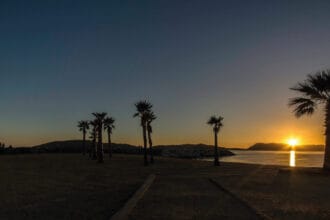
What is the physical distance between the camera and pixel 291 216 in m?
10.6

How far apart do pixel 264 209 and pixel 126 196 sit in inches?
230

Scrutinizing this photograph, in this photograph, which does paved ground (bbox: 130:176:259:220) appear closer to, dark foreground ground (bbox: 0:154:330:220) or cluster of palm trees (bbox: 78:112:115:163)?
dark foreground ground (bbox: 0:154:330:220)

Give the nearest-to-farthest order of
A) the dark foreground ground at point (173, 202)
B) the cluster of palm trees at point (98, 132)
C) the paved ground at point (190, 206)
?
the paved ground at point (190, 206) < the dark foreground ground at point (173, 202) < the cluster of palm trees at point (98, 132)

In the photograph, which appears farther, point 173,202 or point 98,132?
point 98,132

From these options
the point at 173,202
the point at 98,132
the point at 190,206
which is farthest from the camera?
the point at 98,132

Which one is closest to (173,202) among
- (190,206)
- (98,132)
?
(190,206)

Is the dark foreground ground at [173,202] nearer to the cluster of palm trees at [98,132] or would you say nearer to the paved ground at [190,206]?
the paved ground at [190,206]

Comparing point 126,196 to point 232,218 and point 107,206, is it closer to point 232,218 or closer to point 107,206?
point 107,206

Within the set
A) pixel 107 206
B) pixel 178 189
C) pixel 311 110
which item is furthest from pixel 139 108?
pixel 107 206

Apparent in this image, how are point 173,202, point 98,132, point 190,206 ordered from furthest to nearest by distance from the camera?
point 98,132 < point 173,202 < point 190,206

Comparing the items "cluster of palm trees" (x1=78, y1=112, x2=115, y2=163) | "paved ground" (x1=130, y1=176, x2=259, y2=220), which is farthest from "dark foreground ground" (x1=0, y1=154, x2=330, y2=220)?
"cluster of palm trees" (x1=78, y1=112, x2=115, y2=163)

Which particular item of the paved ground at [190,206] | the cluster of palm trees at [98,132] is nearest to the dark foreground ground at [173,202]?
the paved ground at [190,206]

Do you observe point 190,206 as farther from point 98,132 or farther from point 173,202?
point 98,132

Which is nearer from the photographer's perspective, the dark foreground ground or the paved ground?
the paved ground
